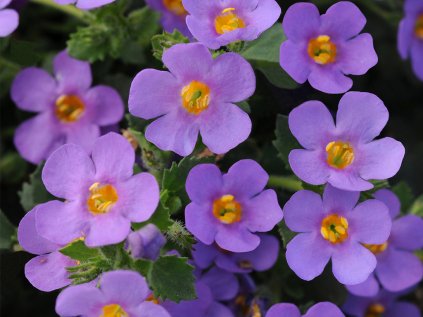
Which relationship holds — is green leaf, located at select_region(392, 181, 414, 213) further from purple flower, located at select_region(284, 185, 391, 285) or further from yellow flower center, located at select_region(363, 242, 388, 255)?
purple flower, located at select_region(284, 185, 391, 285)

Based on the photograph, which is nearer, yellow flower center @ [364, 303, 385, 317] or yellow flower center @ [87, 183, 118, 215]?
yellow flower center @ [87, 183, 118, 215]

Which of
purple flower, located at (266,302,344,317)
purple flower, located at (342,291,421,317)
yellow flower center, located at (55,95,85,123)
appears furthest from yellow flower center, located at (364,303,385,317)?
yellow flower center, located at (55,95,85,123)

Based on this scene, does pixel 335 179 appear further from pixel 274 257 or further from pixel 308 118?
pixel 274 257

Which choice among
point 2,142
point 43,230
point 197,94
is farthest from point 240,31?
point 2,142

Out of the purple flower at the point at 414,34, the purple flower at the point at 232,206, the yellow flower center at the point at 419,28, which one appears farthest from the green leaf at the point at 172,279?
the yellow flower center at the point at 419,28

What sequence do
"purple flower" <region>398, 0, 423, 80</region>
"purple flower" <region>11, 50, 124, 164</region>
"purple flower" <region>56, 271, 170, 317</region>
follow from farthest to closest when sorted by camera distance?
"purple flower" <region>398, 0, 423, 80</region> → "purple flower" <region>11, 50, 124, 164</region> → "purple flower" <region>56, 271, 170, 317</region>

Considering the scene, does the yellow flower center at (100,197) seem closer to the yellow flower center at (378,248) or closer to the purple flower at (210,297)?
the purple flower at (210,297)
